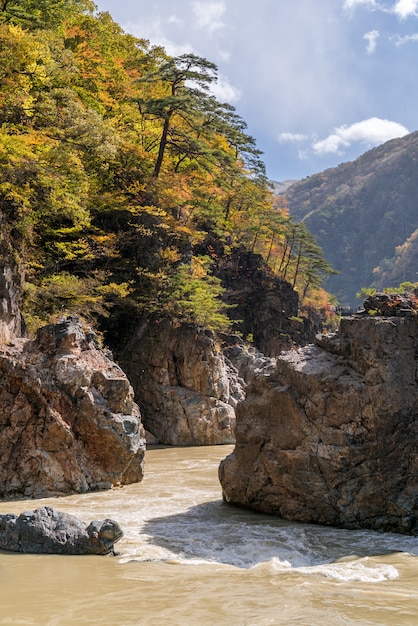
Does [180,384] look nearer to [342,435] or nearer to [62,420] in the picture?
[62,420]

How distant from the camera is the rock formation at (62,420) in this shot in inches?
460

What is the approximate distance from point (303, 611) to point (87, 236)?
17.5 metres

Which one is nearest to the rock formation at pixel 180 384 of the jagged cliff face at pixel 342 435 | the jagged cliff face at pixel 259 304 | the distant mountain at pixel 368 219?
the jagged cliff face at pixel 342 435

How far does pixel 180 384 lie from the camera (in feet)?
76.2

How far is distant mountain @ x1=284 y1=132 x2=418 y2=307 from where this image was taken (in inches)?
5743

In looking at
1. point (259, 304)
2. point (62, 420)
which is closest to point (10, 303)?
point (62, 420)

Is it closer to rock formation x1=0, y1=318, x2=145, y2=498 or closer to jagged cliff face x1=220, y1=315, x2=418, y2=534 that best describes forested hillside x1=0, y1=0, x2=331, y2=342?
rock formation x1=0, y1=318, x2=145, y2=498

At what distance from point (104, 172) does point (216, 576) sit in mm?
19760

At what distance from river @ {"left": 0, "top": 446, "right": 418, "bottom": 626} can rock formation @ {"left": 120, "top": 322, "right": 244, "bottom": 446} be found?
11.8 meters

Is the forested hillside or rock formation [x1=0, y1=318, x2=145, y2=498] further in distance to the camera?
the forested hillside

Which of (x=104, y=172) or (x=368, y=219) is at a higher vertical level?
(x=368, y=219)

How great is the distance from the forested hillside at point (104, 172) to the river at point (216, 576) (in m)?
9.01

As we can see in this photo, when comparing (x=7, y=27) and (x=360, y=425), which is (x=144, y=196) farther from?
(x=360, y=425)

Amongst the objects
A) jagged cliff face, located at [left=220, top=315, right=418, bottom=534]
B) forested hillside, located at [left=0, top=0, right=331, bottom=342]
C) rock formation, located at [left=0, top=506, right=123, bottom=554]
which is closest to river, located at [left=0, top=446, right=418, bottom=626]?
rock formation, located at [left=0, top=506, right=123, bottom=554]
